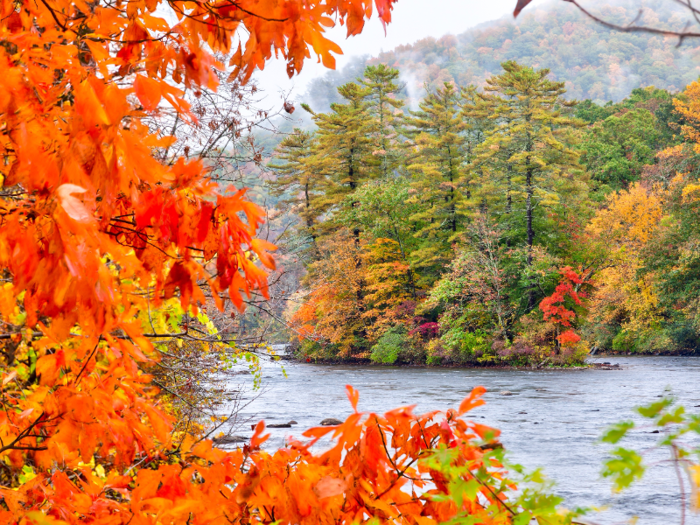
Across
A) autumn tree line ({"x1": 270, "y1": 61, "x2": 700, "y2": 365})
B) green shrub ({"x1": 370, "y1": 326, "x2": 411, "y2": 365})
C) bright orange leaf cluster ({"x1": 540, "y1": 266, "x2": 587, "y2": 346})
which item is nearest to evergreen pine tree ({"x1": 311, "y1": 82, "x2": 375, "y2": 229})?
autumn tree line ({"x1": 270, "y1": 61, "x2": 700, "y2": 365})

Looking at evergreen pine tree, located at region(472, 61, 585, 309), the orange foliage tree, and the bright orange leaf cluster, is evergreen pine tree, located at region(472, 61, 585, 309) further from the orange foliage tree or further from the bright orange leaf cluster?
the orange foliage tree

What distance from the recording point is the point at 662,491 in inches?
270

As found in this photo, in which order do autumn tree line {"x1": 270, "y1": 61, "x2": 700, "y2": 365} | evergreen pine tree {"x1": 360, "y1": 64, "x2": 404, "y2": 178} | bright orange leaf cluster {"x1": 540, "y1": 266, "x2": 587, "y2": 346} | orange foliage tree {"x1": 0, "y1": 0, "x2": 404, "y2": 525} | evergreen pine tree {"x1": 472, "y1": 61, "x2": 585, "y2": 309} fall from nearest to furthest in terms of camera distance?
1. orange foliage tree {"x1": 0, "y1": 0, "x2": 404, "y2": 525}
2. bright orange leaf cluster {"x1": 540, "y1": 266, "x2": 587, "y2": 346}
3. autumn tree line {"x1": 270, "y1": 61, "x2": 700, "y2": 365}
4. evergreen pine tree {"x1": 472, "y1": 61, "x2": 585, "y2": 309}
5. evergreen pine tree {"x1": 360, "y1": 64, "x2": 404, "y2": 178}

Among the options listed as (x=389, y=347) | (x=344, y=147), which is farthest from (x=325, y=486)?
(x=344, y=147)

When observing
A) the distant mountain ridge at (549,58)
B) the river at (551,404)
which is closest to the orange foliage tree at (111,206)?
the river at (551,404)

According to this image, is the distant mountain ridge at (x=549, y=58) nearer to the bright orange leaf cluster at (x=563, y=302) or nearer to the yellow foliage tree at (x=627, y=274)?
the yellow foliage tree at (x=627, y=274)

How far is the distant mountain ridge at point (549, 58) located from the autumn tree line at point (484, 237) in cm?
3887

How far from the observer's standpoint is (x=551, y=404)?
1259 cm

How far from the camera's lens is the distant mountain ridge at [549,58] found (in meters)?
76.8

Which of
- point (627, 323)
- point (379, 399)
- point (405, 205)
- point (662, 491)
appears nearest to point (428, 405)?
point (379, 399)

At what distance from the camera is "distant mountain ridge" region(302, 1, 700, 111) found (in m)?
76.8

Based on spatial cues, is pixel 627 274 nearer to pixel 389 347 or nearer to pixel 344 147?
pixel 389 347

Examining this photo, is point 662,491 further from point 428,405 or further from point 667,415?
point 667,415

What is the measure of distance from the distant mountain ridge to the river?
52955 millimetres
